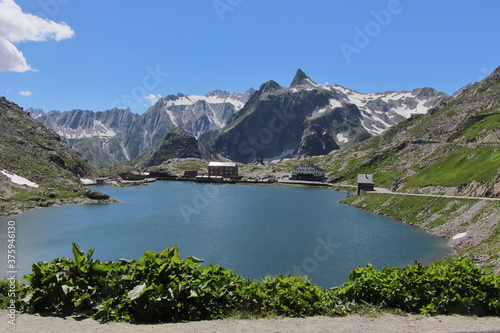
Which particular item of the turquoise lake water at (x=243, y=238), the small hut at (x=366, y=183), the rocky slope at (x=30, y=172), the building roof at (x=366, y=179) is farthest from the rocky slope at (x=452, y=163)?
the rocky slope at (x=30, y=172)

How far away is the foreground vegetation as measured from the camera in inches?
608

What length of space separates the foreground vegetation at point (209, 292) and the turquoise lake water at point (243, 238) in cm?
2421

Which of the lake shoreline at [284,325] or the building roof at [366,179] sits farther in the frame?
the building roof at [366,179]

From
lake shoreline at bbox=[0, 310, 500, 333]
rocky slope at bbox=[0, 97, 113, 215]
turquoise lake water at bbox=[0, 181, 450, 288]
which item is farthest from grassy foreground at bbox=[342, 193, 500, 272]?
rocky slope at bbox=[0, 97, 113, 215]

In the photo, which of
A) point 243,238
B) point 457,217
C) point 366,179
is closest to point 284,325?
point 243,238

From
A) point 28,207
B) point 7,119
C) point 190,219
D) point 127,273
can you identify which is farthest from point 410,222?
point 7,119

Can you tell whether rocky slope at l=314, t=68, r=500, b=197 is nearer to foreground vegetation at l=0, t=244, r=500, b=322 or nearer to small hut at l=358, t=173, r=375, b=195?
small hut at l=358, t=173, r=375, b=195

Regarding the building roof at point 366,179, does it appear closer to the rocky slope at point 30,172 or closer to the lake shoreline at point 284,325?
the rocky slope at point 30,172

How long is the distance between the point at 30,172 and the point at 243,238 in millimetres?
111169

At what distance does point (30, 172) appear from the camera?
13700 centimetres

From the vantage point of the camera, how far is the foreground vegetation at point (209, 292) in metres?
15.4

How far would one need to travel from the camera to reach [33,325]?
45.4 feet

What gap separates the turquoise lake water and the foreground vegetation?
24.2m

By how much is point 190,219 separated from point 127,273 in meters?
78.8
